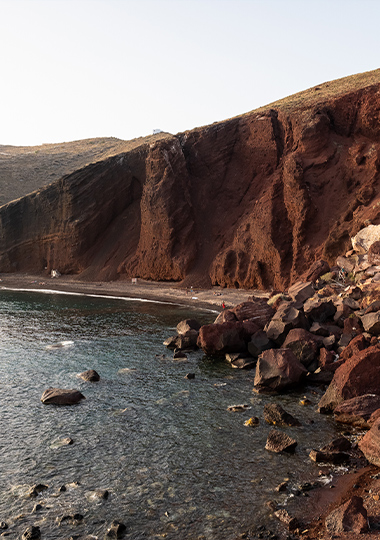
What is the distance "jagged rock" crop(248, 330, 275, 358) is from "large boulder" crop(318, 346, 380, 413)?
28.2 ft

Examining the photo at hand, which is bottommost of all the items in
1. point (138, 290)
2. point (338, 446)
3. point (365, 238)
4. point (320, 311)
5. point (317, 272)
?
point (138, 290)

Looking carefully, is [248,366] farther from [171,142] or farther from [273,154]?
[171,142]

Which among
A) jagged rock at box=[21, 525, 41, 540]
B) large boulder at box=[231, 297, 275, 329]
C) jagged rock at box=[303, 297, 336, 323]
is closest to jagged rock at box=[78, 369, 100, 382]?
large boulder at box=[231, 297, 275, 329]

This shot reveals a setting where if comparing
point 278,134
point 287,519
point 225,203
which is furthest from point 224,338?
point 278,134

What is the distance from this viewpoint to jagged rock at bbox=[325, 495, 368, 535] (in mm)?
11805

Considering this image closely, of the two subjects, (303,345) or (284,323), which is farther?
(284,323)

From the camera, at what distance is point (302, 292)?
37906 mm

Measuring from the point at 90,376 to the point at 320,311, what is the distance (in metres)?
17.2

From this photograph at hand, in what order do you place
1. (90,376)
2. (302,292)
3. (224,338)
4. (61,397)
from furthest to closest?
(302,292) < (224,338) < (90,376) < (61,397)

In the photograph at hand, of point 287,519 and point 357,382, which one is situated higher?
point 357,382

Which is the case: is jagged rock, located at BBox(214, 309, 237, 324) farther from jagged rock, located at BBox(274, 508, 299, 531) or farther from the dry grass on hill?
the dry grass on hill

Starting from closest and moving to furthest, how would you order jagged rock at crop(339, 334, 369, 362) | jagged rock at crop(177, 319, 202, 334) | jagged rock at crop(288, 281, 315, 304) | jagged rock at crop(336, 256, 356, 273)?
jagged rock at crop(339, 334, 369, 362) → jagged rock at crop(177, 319, 202, 334) → jagged rock at crop(288, 281, 315, 304) → jagged rock at crop(336, 256, 356, 273)

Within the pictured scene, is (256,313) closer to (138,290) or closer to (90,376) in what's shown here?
(90,376)

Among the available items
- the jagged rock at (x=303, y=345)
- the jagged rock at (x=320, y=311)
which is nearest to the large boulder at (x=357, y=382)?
the jagged rock at (x=303, y=345)
